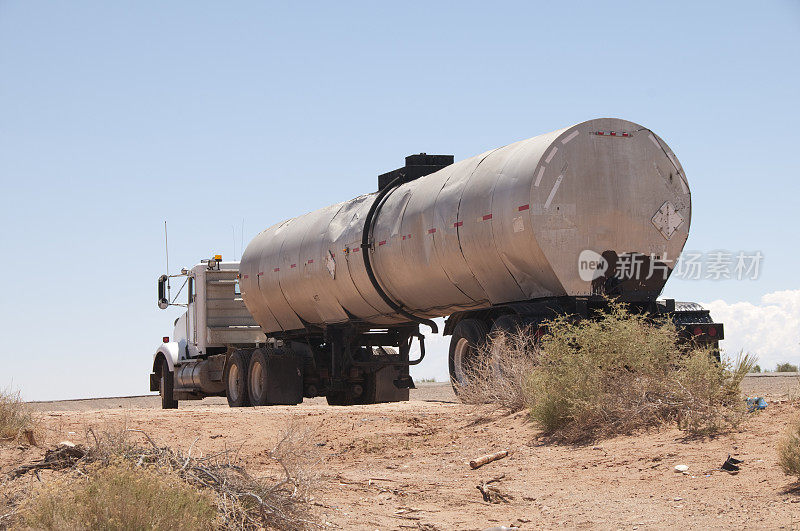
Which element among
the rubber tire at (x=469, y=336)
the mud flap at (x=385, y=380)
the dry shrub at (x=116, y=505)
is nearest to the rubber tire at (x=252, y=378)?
the mud flap at (x=385, y=380)

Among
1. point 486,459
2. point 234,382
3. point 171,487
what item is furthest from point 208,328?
point 171,487

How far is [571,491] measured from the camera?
851 cm

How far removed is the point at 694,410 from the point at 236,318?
16.3m

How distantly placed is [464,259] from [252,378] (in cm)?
859

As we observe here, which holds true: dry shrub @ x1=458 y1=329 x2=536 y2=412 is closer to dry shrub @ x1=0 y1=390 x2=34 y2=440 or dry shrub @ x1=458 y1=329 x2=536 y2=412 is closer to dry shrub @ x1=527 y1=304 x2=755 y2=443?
dry shrub @ x1=527 y1=304 x2=755 y2=443

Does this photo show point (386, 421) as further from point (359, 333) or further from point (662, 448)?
point (359, 333)

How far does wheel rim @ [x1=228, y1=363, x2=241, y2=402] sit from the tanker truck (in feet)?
0.31

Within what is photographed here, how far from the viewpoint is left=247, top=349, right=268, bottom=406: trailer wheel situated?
2094cm

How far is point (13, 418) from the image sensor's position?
12.1 m

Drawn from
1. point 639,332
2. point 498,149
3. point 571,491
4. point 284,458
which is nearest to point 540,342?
point 639,332

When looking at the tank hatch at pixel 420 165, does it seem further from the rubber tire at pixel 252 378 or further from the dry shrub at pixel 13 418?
the dry shrub at pixel 13 418

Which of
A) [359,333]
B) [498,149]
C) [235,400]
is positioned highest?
[498,149]

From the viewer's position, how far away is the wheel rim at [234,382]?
2257 cm

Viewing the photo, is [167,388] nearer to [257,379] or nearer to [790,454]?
[257,379]
